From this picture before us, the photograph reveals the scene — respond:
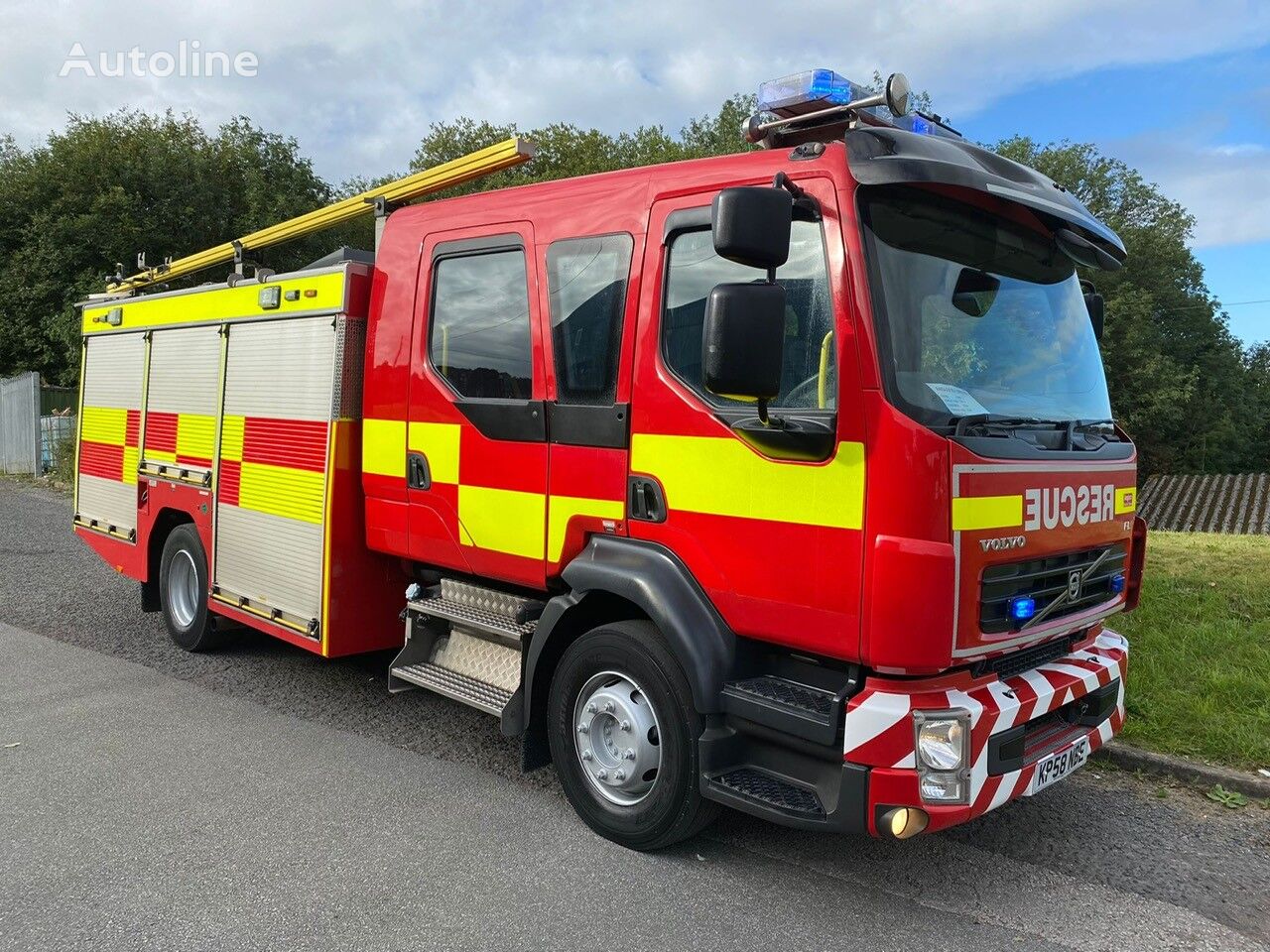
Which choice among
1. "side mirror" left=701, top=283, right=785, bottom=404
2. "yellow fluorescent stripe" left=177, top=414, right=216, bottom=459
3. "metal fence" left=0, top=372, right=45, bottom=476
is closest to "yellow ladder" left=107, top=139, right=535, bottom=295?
"yellow fluorescent stripe" left=177, top=414, right=216, bottom=459

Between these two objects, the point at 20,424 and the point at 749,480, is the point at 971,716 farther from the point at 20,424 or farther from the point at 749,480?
the point at 20,424

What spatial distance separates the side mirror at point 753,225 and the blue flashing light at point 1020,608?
1332mm

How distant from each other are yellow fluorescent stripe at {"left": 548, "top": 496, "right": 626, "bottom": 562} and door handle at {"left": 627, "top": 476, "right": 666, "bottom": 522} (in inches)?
2.2

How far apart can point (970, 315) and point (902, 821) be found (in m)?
1.68

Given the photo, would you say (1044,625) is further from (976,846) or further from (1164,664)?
(1164,664)

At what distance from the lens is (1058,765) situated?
331cm

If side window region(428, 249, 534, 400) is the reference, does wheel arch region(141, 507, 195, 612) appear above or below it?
below

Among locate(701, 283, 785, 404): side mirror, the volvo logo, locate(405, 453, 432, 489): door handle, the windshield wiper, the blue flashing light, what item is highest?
locate(701, 283, 785, 404): side mirror

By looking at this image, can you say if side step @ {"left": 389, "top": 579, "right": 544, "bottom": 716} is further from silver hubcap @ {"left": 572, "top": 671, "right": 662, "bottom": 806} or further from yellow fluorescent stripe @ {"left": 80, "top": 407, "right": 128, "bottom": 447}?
Result: yellow fluorescent stripe @ {"left": 80, "top": 407, "right": 128, "bottom": 447}

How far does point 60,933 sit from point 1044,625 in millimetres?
3344

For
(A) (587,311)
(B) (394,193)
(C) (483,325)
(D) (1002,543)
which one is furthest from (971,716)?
(B) (394,193)

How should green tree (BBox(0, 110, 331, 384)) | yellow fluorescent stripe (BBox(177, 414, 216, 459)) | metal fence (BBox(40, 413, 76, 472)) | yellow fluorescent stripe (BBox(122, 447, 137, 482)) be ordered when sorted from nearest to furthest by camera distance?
1. yellow fluorescent stripe (BBox(177, 414, 216, 459))
2. yellow fluorescent stripe (BBox(122, 447, 137, 482))
3. metal fence (BBox(40, 413, 76, 472))
4. green tree (BBox(0, 110, 331, 384))

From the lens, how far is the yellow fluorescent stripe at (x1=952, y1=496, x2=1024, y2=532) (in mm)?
2879

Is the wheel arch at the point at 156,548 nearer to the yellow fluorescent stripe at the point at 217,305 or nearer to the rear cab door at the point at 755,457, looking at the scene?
the yellow fluorescent stripe at the point at 217,305
